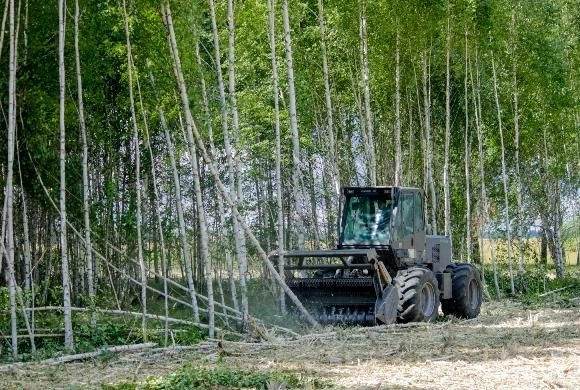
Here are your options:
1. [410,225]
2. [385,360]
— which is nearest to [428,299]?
[410,225]

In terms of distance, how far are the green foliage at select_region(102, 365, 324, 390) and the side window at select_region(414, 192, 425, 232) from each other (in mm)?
5827

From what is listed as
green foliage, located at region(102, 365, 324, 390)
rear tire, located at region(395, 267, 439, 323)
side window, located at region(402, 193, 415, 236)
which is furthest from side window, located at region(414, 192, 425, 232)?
green foliage, located at region(102, 365, 324, 390)

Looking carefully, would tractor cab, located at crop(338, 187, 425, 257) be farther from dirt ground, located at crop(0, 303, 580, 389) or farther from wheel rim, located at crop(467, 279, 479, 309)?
wheel rim, located at crop(467, 279, 479, 309)

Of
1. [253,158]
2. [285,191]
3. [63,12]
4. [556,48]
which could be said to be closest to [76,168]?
[63,12]

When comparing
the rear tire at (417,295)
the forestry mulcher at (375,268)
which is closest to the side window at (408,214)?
the forestry mulcher at (375,268)

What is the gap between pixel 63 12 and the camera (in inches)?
432

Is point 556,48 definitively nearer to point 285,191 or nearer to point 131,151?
point 285,191

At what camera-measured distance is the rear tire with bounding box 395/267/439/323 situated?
11969 millimetres

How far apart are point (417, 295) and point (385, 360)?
326 cm

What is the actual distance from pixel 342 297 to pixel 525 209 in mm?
15095

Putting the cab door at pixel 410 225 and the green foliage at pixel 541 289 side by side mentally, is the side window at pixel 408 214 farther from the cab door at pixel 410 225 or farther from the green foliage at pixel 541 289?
the green foliage at pixel 541 289

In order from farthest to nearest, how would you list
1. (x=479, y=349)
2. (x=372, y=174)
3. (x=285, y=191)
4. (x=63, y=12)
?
(x=285, y=191) → (x=372, y=174) → (x=63, y=12) → (x=479, y=349)

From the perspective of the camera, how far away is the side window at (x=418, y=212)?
1314cm

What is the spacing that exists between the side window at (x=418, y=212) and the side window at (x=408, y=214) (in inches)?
4.7
